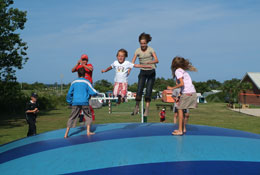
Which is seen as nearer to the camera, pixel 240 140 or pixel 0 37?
pixel 240 140

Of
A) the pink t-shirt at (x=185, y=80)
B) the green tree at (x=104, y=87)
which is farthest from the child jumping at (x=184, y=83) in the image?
the green tree at (x=104, y=87)

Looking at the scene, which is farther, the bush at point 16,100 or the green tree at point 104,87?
the green tree at point 104,87

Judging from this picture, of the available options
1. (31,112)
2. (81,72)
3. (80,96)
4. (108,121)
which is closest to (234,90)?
(108,121)

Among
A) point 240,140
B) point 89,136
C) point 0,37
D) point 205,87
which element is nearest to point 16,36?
point 0,37

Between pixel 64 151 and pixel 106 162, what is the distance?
83 centimetres

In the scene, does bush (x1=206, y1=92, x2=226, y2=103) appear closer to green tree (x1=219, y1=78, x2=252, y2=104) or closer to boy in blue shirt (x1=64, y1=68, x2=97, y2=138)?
green tree (x1=219, y1=78, x2=252, y2=104)

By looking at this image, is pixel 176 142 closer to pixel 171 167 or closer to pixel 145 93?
pixel 171 167

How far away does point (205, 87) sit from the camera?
214ft

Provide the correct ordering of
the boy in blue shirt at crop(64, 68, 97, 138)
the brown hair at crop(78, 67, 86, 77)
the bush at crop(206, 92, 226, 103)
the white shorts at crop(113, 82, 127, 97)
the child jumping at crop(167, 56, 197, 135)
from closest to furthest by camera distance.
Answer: the child jumping at crop(167, 56, 197, 135)
the boy in blue shirt at crop(64, 68, 97, 138)
the brown hair at crop(78, 67, 86, 77)
the white shorts at crop(113, 82, 127, 97)
the bush at crop(206, 92, 226, 103)

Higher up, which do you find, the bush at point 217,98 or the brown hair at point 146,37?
the brown hair at point 146,37

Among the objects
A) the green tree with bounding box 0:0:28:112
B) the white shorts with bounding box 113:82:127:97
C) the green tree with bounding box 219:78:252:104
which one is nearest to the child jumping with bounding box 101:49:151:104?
the white shorts with bounding box 113:82:127:97

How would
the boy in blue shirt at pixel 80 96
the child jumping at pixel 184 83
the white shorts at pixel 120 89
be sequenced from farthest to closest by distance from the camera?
the white shorts at pixel 120 89
the boy in blue shirt at pixel 80 96
the child jumping at pixel 184 83

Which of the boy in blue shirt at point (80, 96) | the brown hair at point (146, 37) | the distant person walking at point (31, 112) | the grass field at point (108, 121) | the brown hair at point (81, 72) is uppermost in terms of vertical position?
the brown hair at point (146, 37)

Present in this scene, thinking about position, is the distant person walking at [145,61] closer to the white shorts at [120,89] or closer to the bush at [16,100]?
the white shorts at [120,89]
